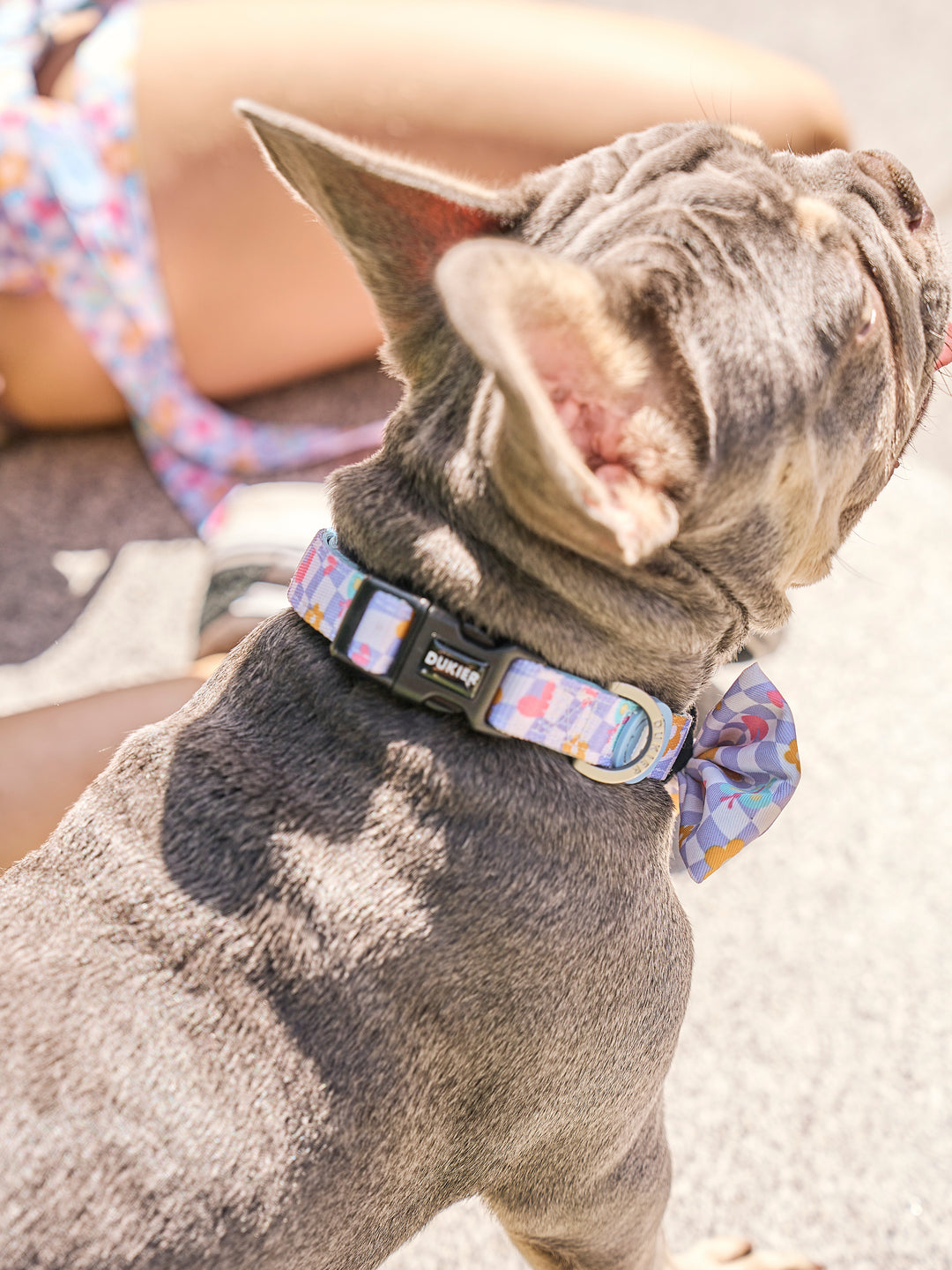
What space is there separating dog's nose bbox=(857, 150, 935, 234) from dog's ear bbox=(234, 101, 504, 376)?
21.0 inches

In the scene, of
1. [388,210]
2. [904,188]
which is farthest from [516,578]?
[904,188]

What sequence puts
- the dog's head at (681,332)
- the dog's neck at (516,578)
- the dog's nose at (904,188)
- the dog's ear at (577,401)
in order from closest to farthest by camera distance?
the dog's ear at (577,401)
the dog's head at (681,332)
the dog's neck at (516,578)
the dog's nose at (904,188)

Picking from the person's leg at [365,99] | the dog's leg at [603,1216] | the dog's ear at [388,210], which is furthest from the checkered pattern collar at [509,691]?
the person's leg at [365,99]

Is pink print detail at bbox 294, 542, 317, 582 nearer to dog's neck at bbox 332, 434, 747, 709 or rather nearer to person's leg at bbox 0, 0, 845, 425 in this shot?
dog's neck at bbox 332, 434, 747, 709

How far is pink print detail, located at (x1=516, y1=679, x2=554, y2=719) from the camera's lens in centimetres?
112

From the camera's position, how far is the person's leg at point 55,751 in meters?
1.89

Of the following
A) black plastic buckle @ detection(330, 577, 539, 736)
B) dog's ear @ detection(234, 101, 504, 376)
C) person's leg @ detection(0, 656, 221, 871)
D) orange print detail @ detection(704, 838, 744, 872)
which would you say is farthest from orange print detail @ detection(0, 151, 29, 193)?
orange print detail @ detection(704, 838, 744, 872)

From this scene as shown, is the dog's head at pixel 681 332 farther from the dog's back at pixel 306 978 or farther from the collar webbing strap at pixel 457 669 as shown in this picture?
the dog's back at pixel 306 978

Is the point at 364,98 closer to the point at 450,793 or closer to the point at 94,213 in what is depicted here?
the point at 94,213

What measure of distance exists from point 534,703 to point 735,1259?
1.39 meters

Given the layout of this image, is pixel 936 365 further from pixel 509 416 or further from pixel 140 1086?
pixel 140 1086

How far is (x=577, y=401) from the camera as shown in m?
1.02

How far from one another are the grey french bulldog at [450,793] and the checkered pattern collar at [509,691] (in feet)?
0.12

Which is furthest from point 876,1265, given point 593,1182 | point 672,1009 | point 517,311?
point 517,311
